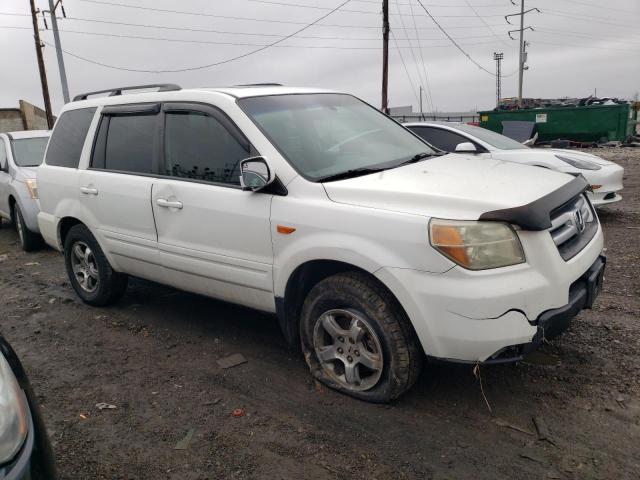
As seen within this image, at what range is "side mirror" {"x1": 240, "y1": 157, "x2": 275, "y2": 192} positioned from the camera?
3340mm

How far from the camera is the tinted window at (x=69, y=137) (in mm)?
5047

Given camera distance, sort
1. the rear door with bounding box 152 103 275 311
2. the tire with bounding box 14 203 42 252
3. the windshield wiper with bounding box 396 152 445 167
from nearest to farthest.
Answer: the rear door with bounding box 152 103 275 311
the windshield wiper with bounding box 396 152 445 167
the tire with bounding box 14 203 42 252

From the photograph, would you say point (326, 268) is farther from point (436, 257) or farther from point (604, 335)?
point (604, 335)

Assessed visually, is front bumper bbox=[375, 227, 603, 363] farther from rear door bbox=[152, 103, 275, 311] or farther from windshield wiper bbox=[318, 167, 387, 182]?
rear door bbox=[152, 103, 275, 311]

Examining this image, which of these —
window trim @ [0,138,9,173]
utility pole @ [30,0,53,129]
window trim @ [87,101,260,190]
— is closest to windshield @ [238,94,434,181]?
window trim @ [87,101,260,190]

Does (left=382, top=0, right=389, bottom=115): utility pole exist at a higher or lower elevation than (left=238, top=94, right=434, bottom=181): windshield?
higher

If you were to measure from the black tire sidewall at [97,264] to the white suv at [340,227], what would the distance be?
0.04 m

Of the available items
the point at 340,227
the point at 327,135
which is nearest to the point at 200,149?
the point at 327,135

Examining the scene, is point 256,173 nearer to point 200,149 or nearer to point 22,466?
point 200,149

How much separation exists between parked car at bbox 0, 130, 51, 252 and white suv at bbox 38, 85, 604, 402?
140 inches

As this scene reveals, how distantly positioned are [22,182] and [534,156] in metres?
7.11

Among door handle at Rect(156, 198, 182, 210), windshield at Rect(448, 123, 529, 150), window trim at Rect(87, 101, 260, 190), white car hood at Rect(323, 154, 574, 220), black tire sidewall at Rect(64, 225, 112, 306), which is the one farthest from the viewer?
windshield at Rect(448, 123, 529, 150)

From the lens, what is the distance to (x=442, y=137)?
7.74 m

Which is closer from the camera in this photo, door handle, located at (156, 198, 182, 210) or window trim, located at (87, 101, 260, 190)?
window trim, located at (87, 101, 260, 190)
